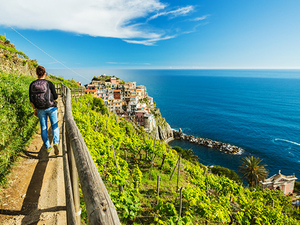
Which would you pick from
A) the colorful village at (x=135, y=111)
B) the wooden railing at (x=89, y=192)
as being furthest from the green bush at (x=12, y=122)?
the colorful village at (x=135, y=111)

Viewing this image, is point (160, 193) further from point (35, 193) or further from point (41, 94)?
point (41, 94)

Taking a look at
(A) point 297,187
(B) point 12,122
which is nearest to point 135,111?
(A) point 297,187

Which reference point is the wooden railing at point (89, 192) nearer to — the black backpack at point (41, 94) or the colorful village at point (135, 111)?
the black backpack at point (41, 94)

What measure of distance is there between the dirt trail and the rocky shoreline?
4997cm

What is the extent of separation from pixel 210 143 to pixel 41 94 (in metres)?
51.9

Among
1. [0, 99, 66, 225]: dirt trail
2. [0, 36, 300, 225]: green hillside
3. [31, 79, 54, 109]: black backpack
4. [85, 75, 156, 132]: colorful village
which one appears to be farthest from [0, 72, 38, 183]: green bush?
[85, 75, 156, 132]: colorful village

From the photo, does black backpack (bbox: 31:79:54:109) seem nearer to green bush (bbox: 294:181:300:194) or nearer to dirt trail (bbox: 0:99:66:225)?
dirt trail (bbox: 0:99:66:225)

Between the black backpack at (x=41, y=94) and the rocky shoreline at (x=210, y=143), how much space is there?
5018cm

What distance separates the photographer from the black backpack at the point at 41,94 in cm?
372

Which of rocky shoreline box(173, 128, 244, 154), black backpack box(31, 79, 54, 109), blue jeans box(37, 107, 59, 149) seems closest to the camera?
black backpack box(31, 79, 54, 109)

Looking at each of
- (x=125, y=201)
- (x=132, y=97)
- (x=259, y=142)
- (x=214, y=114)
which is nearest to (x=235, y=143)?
(x=259, y=142)

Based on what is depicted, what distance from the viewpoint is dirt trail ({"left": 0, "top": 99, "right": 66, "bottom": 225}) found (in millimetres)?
2381

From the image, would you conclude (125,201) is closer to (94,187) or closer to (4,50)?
(94,187)

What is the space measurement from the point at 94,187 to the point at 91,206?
0.39 ft
